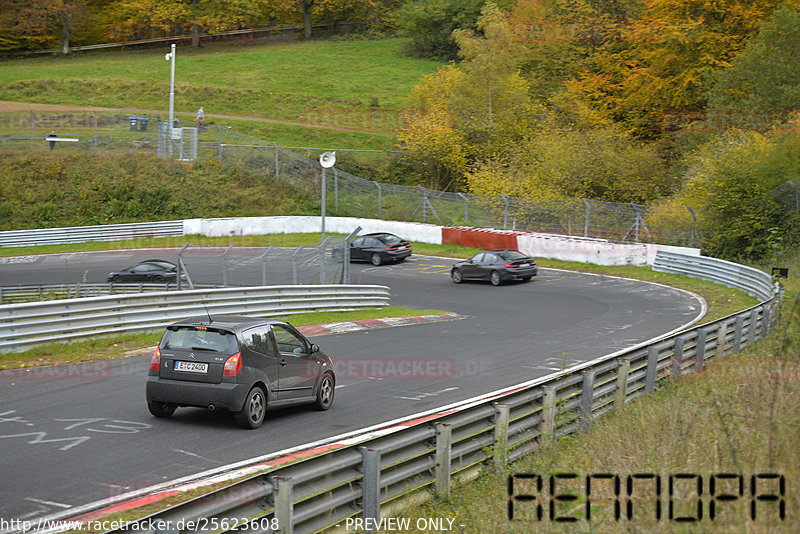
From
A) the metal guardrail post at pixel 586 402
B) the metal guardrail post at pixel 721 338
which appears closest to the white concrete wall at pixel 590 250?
the metal guardrail post at pixel 721 338

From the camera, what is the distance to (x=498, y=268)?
3122 centimetres

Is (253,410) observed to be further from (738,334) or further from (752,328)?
(752,328)

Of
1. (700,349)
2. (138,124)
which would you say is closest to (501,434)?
(700,349)

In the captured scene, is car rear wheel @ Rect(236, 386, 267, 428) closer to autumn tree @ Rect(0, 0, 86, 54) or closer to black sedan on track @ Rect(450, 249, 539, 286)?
black sedan on track @ Rect(450, 249, 539, 286)

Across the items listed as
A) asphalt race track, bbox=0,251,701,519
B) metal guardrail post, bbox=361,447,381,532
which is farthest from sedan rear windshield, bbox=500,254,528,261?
metal guardrail post, bbox=361,447,381,532

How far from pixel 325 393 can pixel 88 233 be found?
32788 mm

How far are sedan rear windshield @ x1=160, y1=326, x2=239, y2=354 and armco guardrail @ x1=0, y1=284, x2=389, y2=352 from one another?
6.49 m

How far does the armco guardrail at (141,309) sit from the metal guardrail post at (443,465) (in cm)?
1137

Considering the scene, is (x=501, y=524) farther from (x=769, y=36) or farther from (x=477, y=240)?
(x=769, y=36)

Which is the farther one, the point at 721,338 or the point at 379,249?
the point at 379,249

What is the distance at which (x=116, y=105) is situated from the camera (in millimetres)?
70000

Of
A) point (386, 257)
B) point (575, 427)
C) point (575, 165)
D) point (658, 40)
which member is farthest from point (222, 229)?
point (575, 427)

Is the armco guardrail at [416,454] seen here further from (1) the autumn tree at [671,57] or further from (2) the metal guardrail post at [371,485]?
(1) the autumn tree at [671,57]

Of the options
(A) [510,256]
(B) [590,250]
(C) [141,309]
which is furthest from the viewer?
(B) [590,250]
